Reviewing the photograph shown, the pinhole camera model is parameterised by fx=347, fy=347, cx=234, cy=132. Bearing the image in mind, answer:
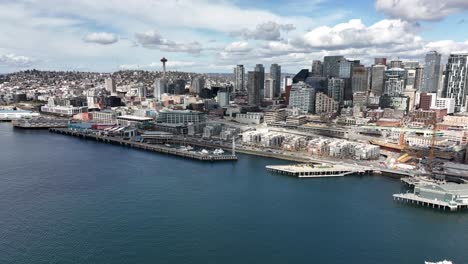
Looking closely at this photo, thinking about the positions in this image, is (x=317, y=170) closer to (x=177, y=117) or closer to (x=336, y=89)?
(x=177, y=117)

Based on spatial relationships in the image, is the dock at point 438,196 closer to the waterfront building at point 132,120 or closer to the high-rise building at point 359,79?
the waterfront building at point 132,120

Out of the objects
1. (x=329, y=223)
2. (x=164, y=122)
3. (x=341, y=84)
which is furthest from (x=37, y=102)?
(x=329, y=223)

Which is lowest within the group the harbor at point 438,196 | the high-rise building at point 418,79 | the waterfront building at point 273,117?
the harbor at point 438,196

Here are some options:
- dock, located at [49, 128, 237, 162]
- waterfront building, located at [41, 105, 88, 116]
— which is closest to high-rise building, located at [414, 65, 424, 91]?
dock, located at [49, 128, 237, 162]

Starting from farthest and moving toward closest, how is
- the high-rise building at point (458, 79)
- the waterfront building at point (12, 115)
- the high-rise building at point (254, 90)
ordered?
the high-rise building at point (254, 90), the high-rise building at point (458, 79), the waterfront building at point (12, 115)

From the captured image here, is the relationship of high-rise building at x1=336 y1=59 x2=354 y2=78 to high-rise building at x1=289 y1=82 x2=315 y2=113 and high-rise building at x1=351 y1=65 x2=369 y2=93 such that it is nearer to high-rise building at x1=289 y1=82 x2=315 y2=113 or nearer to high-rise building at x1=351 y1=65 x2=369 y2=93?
high-rise building at x1=351 y1=65 x2=369 y2=93

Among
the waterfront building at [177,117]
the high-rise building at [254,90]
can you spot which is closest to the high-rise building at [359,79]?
the high-rise building at [254,90]

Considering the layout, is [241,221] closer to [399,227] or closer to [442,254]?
[399,227]
